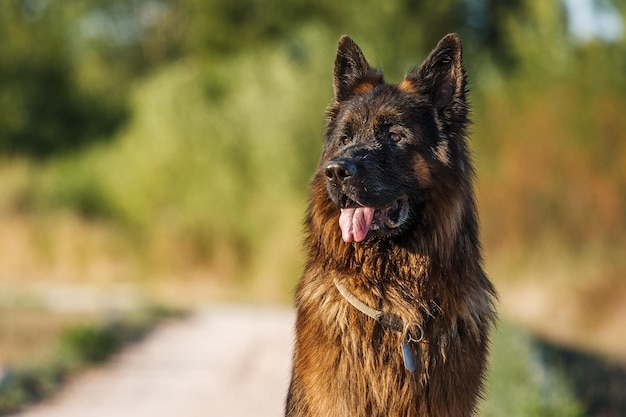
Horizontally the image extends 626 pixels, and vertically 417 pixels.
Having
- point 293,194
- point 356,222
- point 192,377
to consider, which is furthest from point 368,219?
point 293,194

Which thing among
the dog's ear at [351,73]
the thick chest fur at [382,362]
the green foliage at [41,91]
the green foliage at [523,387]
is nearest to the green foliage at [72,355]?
the green foliage at [523,387]

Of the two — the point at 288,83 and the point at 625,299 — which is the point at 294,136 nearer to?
the point at 288,83

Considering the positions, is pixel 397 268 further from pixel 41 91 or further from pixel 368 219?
pixel 41 91

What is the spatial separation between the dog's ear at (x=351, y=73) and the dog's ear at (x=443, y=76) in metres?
0.31

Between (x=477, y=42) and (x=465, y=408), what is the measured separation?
91.2ft

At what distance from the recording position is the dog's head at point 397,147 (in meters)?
4.72

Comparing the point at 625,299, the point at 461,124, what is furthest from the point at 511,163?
the point at 461,124

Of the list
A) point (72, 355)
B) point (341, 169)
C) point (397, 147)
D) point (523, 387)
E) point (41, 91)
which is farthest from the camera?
point (41, 91)

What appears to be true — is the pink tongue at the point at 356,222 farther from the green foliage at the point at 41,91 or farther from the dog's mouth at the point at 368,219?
the green foliage at the point at 41,91

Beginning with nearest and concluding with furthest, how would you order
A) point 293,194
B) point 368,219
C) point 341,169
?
1. point 341,169
2. point 368,219
3. point 293,194

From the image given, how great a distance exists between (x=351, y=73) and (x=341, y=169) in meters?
1.08

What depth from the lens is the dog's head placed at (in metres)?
4.72

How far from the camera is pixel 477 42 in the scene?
31203mm

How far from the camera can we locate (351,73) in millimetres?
5457
